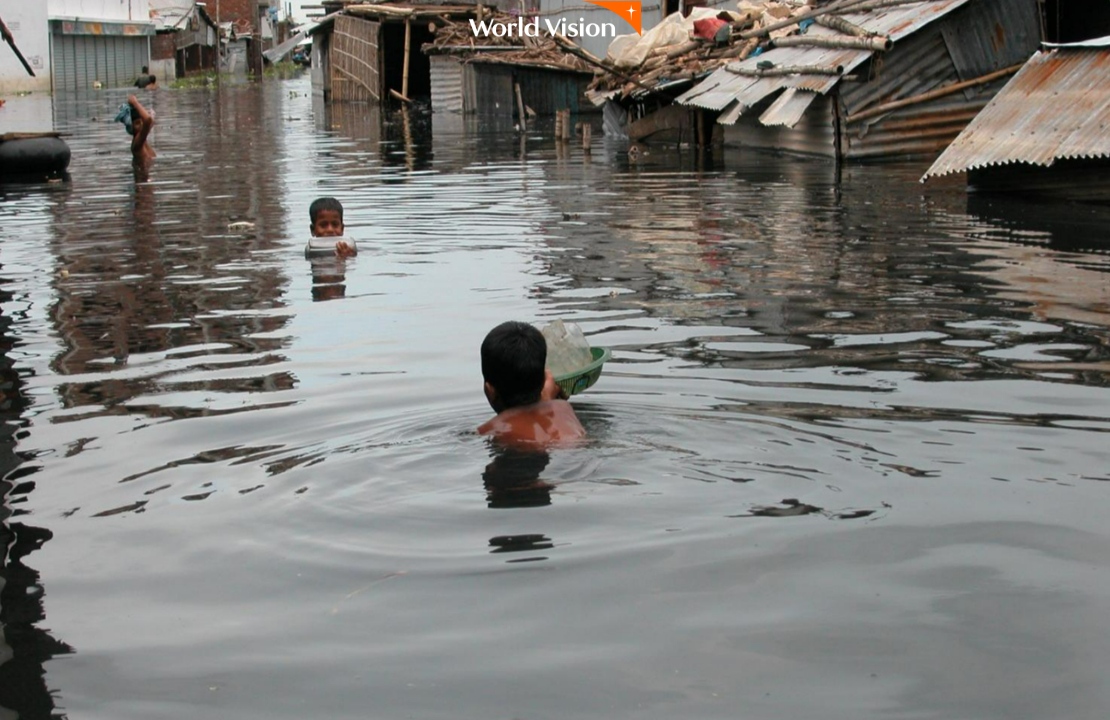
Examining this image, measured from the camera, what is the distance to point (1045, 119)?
43.5 ft

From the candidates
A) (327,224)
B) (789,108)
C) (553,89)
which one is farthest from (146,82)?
(327,224)

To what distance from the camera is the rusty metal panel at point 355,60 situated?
4412 centimetres

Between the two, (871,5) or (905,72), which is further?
(871,5)

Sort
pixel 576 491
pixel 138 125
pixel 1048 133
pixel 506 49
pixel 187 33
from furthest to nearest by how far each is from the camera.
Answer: pixel 187 33 → pixel 506 49 → pixel 138 125 → pixel 1048 133 → pixel 576 491

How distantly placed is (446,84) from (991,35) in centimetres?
2164

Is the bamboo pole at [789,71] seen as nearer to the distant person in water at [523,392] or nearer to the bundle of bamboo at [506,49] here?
the bundle of bamboo at [506,49]

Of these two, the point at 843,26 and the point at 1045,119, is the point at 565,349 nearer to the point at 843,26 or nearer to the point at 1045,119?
the point at 1045,119

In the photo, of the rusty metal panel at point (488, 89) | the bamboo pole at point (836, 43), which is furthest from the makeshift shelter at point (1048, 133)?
the rusty metal panel at point (488, 89)

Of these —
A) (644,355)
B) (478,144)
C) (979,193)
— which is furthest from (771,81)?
(644,355)

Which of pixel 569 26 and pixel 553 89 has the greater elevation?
pixel 569 26

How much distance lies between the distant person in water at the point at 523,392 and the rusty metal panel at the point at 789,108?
13254 mm

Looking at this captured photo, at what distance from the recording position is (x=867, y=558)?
4262 millimetres

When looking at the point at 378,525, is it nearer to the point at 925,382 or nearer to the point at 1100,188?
the point at 925,382

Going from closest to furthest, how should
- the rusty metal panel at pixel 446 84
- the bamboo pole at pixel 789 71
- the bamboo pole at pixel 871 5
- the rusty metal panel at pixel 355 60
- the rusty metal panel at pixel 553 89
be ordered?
1. the bamboo pole at pixel 789 71
2. the bamboo pole at pixel 871 5
3. the rusty metal panel at pixel 553 89
4. the rusty metal panel at pixel 446 84
5. the rusty metal panel at pixel 355 60
